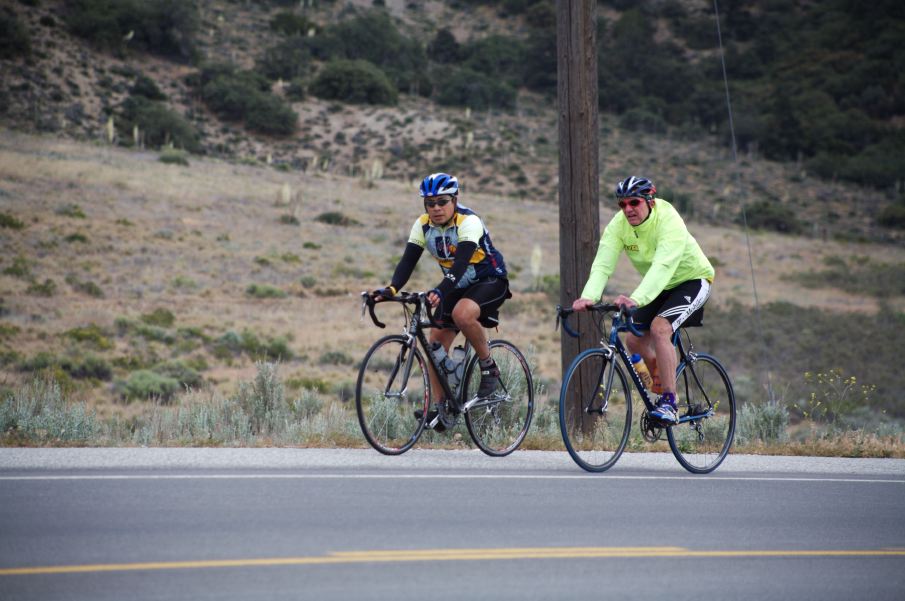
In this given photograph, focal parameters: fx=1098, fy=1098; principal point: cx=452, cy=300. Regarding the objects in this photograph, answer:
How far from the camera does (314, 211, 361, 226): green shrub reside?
50.7 m

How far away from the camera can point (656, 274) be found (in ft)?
27.2

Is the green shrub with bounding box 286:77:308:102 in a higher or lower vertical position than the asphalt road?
higher

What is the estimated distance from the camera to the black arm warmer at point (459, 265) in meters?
8.45

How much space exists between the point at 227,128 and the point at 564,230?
69.8 m

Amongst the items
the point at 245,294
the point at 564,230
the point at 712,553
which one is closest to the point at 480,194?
the point at 245,294

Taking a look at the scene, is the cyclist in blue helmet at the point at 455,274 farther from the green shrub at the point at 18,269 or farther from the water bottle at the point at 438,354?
the green shrub at the point at 18,269

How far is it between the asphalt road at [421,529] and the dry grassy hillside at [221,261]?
12.1 m

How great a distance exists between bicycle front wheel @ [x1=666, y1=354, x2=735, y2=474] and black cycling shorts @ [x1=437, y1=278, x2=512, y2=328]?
1610 mm

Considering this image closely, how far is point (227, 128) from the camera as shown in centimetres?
7725

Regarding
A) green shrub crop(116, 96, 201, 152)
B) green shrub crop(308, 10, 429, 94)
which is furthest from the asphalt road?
green shrub crop(308, 10, 429, 94)

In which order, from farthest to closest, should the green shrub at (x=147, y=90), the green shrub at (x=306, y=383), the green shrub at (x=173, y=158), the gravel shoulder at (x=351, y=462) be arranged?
the green shrub at (x=147, y=90)
the green shrub at (x=173, y=158)
the green shrub at (x=306, y=383)
the gravel shoulder at (x=351, y=462)

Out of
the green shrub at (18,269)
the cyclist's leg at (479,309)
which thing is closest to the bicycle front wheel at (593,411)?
the cyclist's leg at (479,309)

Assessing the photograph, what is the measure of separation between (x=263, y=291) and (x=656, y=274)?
29955mm

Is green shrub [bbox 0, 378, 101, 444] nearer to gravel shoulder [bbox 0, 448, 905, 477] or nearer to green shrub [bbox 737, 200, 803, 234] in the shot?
gravel shoulder [bbox 0, 448, 905, 477]
